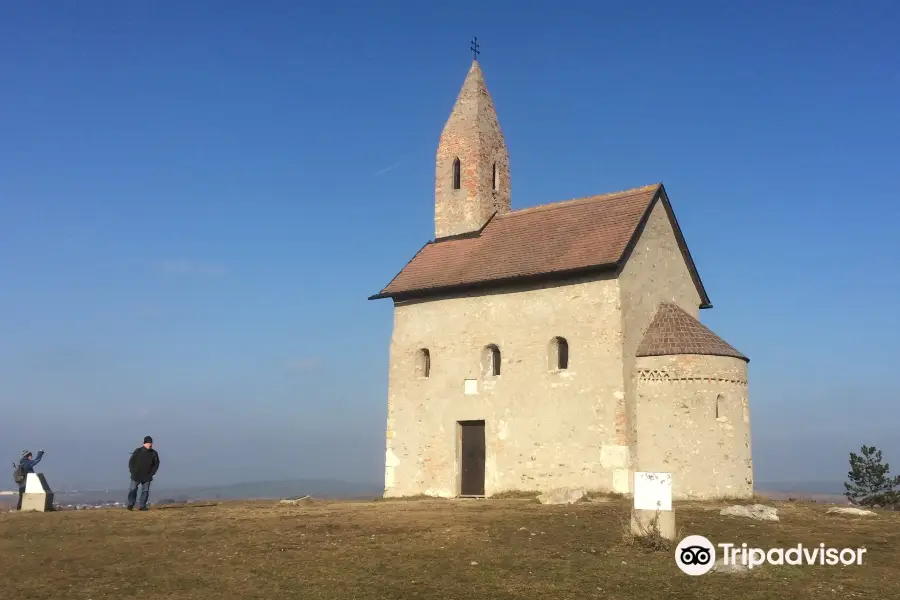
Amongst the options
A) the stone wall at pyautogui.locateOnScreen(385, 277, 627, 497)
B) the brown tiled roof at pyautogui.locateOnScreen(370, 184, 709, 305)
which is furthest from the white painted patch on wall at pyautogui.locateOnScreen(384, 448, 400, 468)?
the brown tiled roof at pyautogui.locateOnScreen(370, 184, 709, 305)

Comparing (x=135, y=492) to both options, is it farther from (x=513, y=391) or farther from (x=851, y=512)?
(x=851, y=512)

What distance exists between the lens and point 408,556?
13117 mm

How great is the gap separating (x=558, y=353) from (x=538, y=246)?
3972 mm

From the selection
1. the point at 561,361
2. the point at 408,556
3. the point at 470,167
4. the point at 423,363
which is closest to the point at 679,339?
the point at 561,361

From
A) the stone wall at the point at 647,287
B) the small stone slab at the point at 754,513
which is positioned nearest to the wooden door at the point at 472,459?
the stone wall at the point at 647,287

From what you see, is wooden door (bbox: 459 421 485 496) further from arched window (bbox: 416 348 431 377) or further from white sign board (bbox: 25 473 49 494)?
white sign board (bbox: 25 473 49 494)

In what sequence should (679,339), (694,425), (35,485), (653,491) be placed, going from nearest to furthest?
(653,491), (35,485), (694,425), (679,339)

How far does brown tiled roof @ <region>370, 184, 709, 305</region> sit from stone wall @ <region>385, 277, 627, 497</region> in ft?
2.20

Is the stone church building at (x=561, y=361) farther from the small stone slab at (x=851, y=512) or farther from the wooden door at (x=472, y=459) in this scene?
the small stone slab at (x=851, y=512)

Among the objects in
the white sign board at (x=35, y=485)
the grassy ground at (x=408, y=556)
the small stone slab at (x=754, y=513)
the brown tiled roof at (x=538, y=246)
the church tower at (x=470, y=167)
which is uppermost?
the church tower at (x=470, y=167)

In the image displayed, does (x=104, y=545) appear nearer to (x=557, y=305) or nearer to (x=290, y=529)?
(x=290, y=529)

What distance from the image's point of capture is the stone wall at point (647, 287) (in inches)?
935

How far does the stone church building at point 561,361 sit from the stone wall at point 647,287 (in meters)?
0.07

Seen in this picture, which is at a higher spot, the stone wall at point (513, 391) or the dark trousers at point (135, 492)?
the stone wall at point (513, 391)
